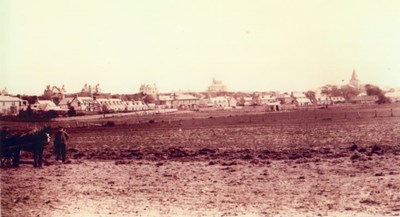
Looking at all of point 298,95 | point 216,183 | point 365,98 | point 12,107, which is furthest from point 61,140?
point 298,95

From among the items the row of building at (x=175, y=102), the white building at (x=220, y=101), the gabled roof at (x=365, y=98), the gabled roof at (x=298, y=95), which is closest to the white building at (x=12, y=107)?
the row of building at (x=175, y=102)

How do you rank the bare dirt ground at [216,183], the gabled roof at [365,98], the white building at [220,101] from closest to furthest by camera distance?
the bare dirt ground at [216,183]
the gabled roof at [365,98]
the white building at [220,101]

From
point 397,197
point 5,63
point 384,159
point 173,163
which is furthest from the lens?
point 173,163

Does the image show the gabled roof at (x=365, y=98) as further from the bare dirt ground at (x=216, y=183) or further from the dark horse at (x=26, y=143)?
the dark horse at (x=26, y=143)

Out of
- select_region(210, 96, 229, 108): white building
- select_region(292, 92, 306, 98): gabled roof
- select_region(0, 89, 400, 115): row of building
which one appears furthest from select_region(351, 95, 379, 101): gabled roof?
select_region(210, 96, 229, 108): white building

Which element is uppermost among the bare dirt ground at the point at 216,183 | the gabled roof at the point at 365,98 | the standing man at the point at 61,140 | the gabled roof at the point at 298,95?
the gabled roof at the point at 298,95

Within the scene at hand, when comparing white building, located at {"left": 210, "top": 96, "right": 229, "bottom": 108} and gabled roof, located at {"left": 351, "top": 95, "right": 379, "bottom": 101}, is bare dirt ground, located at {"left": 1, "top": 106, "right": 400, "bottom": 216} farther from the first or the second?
white building, located at {"left": 210, "top": 96, "right": 229, "bottom": 108}

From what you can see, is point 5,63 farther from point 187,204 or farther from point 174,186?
point 187,204

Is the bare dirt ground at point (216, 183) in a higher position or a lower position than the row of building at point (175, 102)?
lower

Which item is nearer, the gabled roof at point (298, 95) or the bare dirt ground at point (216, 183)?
the bare dirt ground at point (216, 183)

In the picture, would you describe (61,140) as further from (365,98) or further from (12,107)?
(365,98)

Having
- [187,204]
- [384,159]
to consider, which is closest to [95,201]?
[187,204]
